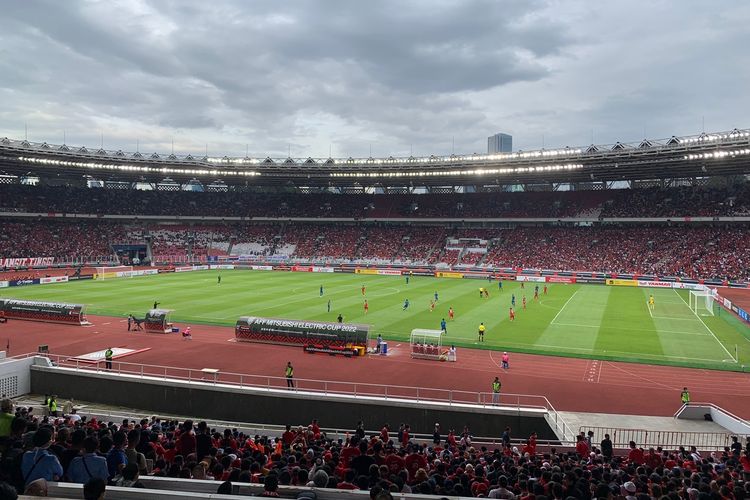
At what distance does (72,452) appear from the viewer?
6957mm

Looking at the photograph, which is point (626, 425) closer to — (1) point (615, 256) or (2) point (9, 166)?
(1) point (615, 256)

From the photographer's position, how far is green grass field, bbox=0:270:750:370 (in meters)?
32.8

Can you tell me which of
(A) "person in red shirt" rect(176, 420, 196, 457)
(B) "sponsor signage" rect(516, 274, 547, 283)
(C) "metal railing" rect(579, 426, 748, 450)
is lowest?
(C) "metal railing" rect(579, 426, 748, 450)

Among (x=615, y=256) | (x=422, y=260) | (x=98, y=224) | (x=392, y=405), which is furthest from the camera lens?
(x=98, y=224)

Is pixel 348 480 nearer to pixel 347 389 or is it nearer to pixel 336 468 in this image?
pixel 336 468

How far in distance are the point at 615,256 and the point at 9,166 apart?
91689 mm

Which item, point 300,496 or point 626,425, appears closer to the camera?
point 300,496

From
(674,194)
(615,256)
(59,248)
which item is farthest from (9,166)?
(674,194)

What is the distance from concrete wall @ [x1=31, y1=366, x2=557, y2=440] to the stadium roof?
5012 centimetres

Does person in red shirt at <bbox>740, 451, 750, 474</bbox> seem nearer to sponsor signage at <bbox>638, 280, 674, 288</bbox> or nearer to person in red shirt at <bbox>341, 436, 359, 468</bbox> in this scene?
person in red shirt at <bbox>341, 436, 359, 468</bbox>

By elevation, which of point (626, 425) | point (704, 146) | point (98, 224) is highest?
point (704, 146)

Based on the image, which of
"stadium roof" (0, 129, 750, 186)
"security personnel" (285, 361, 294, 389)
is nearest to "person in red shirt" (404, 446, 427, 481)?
"security personnel" (285, 361, 294, 389)

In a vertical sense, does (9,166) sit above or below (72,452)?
above

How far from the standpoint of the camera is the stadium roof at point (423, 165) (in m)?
59.1
